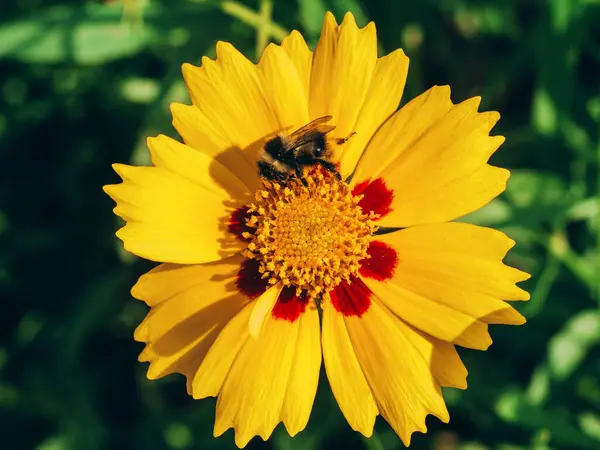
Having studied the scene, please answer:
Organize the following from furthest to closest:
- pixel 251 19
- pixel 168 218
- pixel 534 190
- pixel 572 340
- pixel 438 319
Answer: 1. pixel 534 190
2. pixel 572 340
3. pixel 251 19
4. pixel 168 218
5. pixel 438 319

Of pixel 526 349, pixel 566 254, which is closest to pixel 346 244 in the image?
pixel 566 254

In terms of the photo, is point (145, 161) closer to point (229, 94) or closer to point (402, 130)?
point (229, 94)

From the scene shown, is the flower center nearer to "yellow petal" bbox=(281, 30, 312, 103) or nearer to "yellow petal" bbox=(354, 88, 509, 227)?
"yellow petal" bbox=(354, 88, 509, 227)

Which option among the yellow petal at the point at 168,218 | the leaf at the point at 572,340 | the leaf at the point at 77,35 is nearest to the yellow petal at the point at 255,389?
the yellow petal at the point at 168,218

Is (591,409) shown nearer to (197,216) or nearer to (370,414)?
(370,414)

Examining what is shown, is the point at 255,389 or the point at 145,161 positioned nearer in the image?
the point at 255,389

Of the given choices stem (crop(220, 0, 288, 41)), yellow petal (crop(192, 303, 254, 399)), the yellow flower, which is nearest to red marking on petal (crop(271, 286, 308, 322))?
the yellow flower

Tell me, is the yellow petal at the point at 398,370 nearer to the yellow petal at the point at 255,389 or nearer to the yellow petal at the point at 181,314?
the yellow petal at the point at 255,389

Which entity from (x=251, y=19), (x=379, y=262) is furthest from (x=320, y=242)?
(x=251, y=19)
